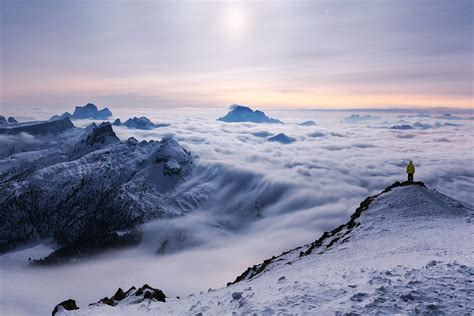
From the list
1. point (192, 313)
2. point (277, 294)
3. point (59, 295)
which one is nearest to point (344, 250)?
point (277, 294)

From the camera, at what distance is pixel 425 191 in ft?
146

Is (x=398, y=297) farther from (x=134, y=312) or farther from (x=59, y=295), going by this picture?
(x=59, y=295)

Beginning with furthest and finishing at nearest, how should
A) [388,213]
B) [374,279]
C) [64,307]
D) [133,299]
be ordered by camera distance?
[388,213]
[133,299]
[64,307]
[374,279]

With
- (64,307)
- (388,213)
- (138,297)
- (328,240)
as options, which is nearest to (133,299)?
(138,297)

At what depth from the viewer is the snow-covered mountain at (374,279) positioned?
15.0m

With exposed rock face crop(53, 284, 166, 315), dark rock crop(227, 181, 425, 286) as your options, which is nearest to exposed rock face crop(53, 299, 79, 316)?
exposed rock face crop(53, 284, 166, 315)

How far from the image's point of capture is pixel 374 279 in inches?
688

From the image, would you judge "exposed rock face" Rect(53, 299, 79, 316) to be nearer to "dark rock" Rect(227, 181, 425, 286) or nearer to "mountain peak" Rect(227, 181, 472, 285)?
"dark rock" Rect(227, 181, 425, 286)

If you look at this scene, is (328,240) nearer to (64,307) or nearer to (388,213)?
(388,213)

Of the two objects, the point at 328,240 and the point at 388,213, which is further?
the point at 388,213

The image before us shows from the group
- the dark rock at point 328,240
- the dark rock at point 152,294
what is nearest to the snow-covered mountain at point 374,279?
the dark rock at point 328,240

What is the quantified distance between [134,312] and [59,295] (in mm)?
212086

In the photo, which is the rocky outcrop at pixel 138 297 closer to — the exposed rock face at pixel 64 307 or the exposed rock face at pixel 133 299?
the exposed rock face at pixel 133 299

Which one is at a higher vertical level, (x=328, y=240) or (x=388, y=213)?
(x=388, y=213)
